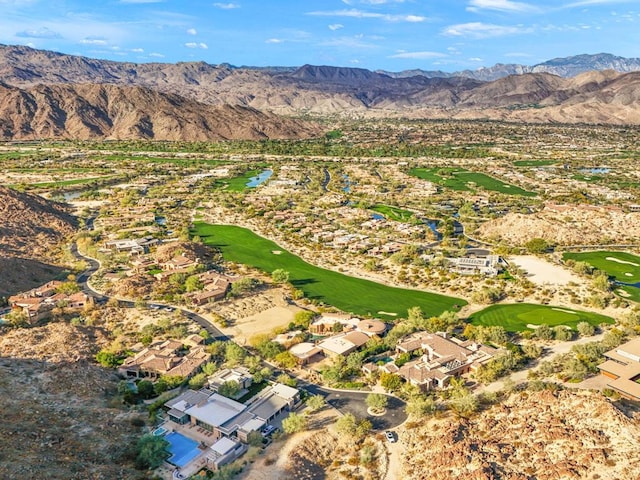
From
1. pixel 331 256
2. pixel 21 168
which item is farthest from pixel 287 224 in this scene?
pixel 21 168

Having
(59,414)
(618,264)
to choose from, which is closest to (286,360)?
(59,414)

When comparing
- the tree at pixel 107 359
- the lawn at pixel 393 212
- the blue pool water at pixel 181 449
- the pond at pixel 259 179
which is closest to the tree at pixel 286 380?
the blue pool water at pixel 181 449

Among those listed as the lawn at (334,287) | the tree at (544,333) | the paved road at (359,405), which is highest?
the tree at (544,333)

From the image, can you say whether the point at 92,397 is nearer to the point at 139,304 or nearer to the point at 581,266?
the point at 139,304

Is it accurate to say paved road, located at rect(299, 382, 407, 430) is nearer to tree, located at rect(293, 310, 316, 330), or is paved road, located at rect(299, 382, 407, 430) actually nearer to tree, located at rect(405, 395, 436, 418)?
tree, located at rect(405, 395, 436, 418)

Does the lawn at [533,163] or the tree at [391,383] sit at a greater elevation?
the lawn at [533,163]

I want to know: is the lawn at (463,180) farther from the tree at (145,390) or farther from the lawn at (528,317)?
the tree at (145,390)
